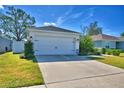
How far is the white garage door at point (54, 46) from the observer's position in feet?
48.7

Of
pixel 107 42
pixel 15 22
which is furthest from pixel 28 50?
pixel 15 22

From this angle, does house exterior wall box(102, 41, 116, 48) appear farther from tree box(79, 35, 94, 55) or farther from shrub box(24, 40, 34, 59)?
shrub box(24, 40, 34, 59)

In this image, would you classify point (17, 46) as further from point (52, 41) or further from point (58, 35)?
point (58, 35)

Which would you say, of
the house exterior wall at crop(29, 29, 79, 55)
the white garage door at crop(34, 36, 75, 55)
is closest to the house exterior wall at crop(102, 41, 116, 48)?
the house exterior wall at crop(29, 29, 79, 55)

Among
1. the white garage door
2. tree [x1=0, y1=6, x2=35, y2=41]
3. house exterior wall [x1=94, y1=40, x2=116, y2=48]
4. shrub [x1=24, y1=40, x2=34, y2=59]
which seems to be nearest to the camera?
shrub [x1=24, y1=40, x2=34, y2=59]

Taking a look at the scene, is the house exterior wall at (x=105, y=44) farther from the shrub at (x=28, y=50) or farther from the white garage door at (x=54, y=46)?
the shrub at (x=28, y=50)

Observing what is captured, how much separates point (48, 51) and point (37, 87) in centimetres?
991

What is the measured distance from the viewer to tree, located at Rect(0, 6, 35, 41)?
31109 mm

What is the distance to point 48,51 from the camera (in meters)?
15.2

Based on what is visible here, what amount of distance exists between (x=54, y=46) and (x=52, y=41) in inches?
21.0

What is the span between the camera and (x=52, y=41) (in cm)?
1548
